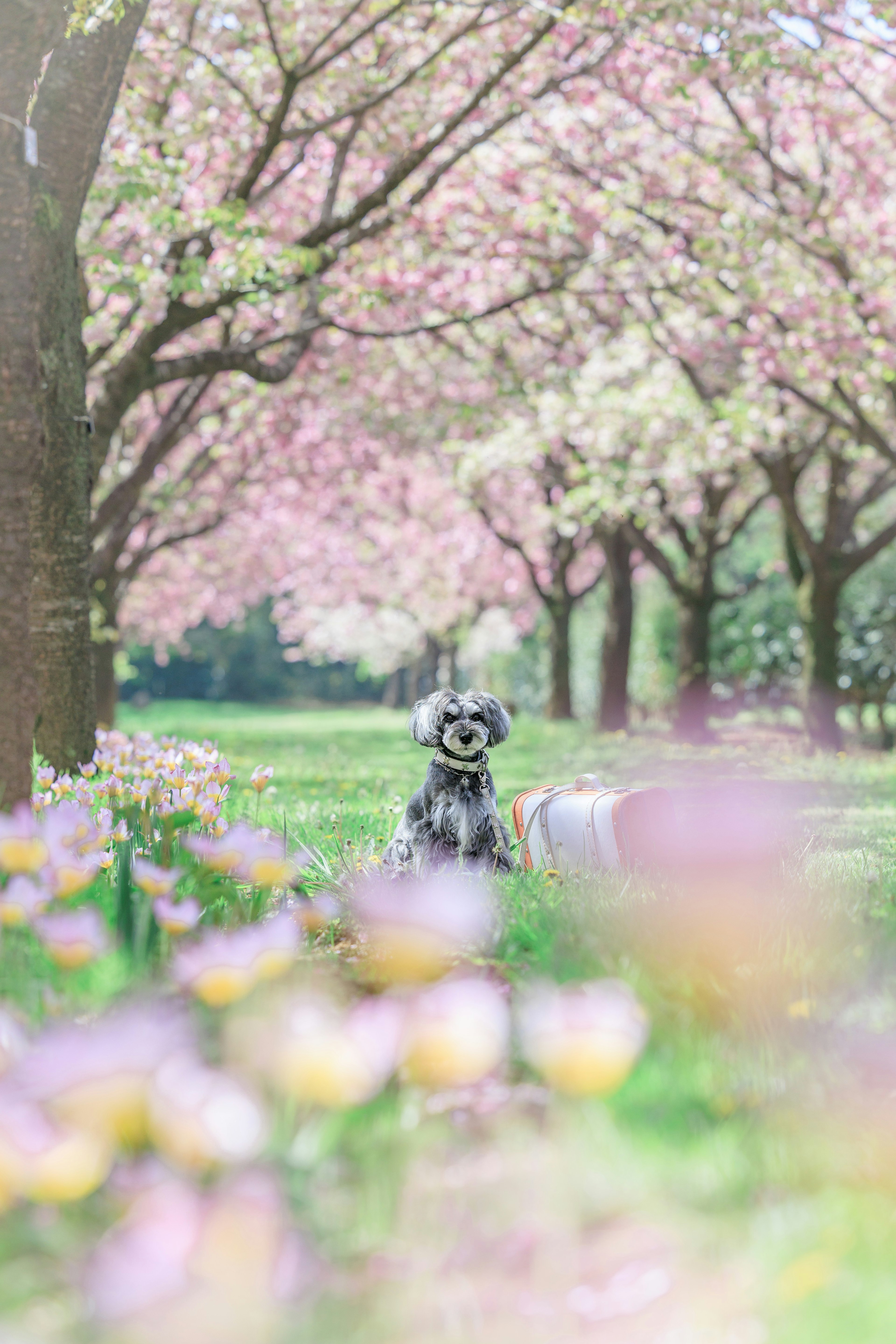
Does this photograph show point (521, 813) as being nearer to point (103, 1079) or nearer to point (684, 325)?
point (103, 1079)

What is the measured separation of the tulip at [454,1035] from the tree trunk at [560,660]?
63.7ft

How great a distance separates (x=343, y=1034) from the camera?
5.71ft

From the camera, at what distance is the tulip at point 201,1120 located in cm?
155

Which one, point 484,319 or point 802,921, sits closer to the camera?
point 802,921

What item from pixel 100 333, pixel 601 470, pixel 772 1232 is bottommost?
pixel 772 1232

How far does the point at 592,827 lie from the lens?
15.1 ft

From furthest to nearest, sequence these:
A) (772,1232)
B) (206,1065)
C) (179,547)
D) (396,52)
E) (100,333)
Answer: (179,547), (100,333), (396,52), (206,1065), (772,1232)

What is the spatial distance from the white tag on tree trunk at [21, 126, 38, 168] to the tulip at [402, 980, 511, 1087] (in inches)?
131

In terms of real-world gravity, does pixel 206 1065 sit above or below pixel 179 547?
below

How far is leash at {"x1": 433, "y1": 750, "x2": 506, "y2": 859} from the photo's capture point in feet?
14.0

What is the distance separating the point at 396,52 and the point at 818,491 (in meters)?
13.3

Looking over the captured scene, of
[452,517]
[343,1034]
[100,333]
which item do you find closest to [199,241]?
[100,333]

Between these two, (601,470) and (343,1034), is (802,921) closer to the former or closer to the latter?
(343,1034)

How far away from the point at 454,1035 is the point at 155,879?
3.83 ft
